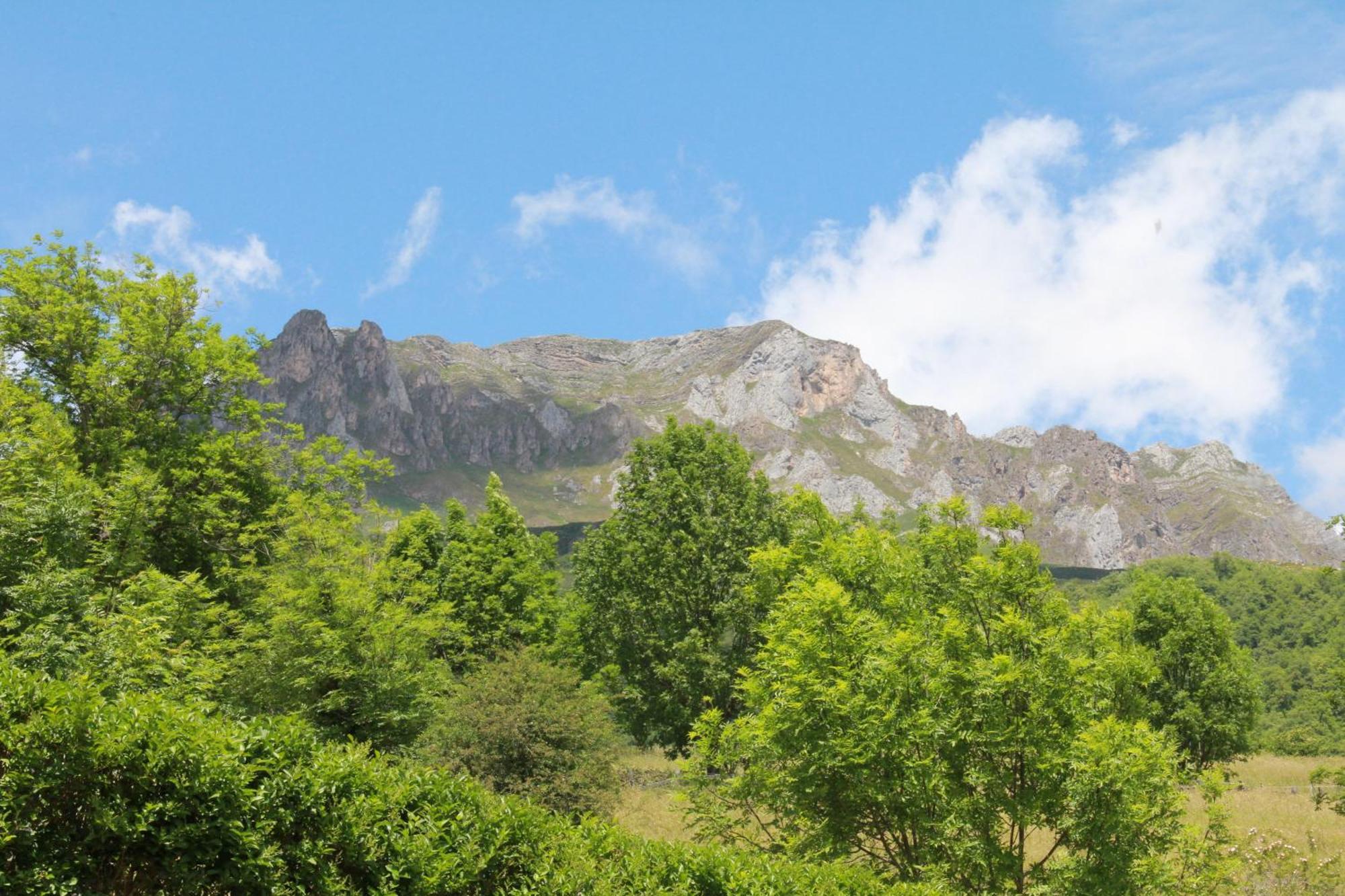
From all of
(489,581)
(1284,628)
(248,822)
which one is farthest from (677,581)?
(1284,628)

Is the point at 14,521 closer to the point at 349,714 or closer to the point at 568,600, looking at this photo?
the point at 349,714

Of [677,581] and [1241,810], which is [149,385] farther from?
[1241,810]

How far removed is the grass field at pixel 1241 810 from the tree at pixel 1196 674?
2.26 metres

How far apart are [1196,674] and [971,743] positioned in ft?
95.9

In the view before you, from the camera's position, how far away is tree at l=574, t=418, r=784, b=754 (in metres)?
27.0

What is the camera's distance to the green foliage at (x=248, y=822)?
6195mm

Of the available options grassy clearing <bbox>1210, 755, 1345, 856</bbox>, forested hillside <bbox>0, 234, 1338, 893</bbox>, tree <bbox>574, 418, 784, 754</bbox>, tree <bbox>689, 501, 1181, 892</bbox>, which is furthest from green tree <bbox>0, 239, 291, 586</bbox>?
grassy clearing <bbox>1210, 755, 1345, 856</bbox>

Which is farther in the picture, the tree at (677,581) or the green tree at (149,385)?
the tree at (677,581)

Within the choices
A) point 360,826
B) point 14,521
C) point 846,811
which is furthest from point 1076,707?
point 14,521

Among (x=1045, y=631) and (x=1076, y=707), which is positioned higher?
(x=1045, y=631)

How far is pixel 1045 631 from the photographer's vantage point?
43.3 feet

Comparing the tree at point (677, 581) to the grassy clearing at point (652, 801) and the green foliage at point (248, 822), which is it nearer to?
the grassy clearing at point (652, 801)

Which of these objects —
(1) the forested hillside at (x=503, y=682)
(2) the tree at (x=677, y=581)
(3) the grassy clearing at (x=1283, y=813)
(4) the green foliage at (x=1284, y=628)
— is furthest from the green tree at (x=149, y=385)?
(4) the green foliage at (x=1284, y=628)

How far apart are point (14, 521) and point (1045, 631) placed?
1877 cm
